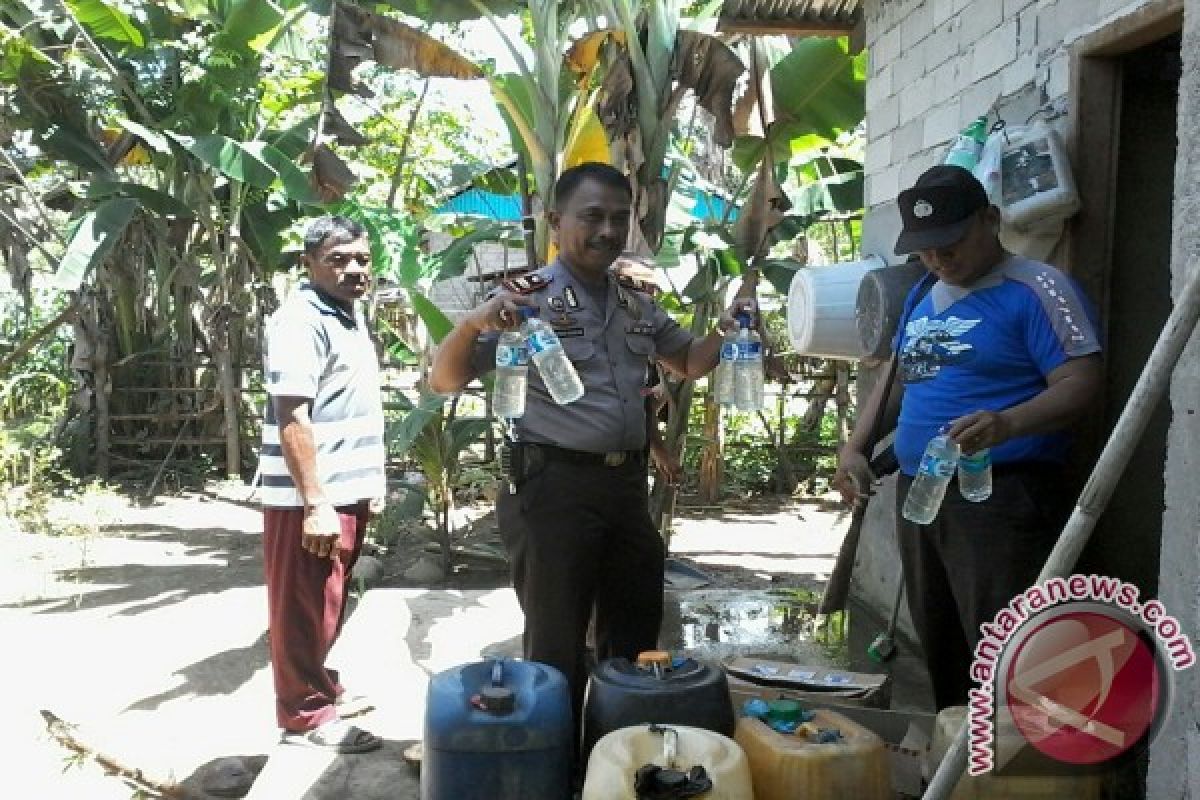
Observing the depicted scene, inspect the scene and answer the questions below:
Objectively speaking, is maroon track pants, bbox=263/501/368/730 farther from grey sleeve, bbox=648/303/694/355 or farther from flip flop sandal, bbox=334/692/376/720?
grey sleeve, bbox=648/303/694/355

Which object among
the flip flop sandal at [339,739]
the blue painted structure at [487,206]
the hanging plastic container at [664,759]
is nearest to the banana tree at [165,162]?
the blue painted structure at [487,206]

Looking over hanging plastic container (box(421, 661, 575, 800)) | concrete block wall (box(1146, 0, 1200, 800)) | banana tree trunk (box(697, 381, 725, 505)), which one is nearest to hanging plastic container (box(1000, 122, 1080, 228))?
concrete block wall (box(1146, 0, 1200, 800))

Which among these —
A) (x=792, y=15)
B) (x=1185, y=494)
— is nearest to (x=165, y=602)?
(x=792, y=15)

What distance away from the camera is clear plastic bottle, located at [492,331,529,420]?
2.72 meters

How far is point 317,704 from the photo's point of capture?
3.57 meters

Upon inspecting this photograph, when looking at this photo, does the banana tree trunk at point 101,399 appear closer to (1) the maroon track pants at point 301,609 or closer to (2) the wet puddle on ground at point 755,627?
(2) the wet puddle on ground at point 755,627

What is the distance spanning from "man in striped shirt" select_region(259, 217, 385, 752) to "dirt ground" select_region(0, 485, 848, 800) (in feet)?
4.38

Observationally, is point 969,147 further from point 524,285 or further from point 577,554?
point 577,554

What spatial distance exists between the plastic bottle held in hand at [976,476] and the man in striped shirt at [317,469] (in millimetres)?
1946

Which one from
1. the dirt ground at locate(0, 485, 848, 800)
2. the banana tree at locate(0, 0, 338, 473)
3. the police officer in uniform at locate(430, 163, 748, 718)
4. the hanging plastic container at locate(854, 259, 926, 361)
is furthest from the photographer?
the banana tree at locate(0, 0, 338, 473)

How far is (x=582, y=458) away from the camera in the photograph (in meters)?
2.91

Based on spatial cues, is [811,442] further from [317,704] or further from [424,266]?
[317,704]

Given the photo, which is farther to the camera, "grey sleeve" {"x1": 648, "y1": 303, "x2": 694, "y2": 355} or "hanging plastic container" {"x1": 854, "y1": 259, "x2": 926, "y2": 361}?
"hanging plastic container" {"x1": 854, "y1": 259, "x2": 926, "y2": 361}

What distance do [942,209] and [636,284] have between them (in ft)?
3.06
